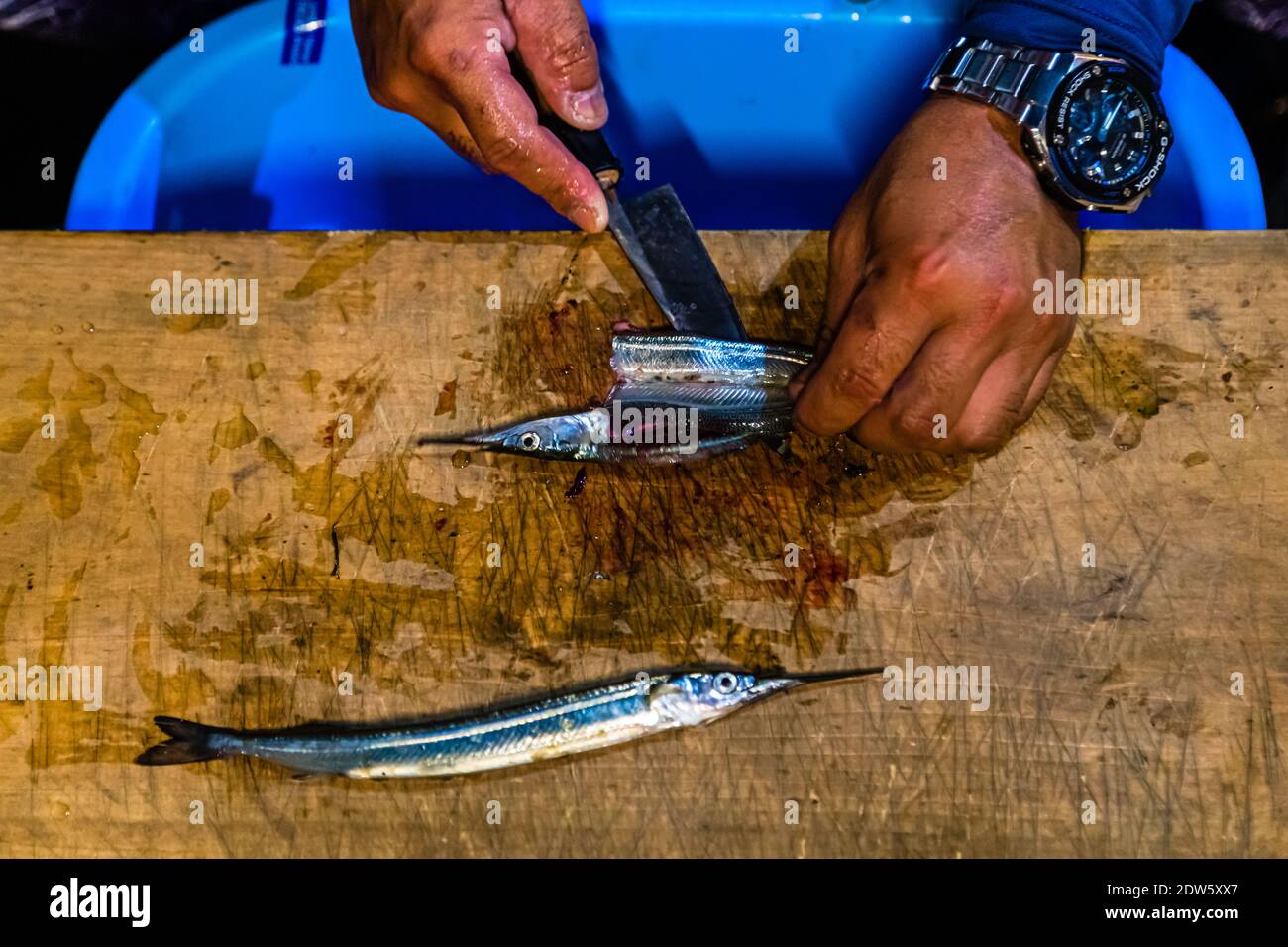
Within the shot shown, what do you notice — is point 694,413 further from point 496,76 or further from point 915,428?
point 496,76

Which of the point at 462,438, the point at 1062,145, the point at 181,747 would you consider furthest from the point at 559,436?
the point at 1062,145

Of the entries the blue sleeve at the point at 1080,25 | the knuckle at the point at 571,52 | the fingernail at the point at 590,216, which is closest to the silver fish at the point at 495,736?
the fingernail at the point at 590,216

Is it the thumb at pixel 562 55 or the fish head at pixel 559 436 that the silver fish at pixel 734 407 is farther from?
the thumb at pixel 562 55

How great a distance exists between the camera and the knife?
2.66 meters

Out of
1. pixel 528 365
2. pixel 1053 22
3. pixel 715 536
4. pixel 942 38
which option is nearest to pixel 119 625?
pixel 528 365

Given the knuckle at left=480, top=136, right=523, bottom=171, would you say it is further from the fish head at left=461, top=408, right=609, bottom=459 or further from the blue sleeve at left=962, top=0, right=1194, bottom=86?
the blue sleeve at left=962, top=0, right=1194, bottom=86

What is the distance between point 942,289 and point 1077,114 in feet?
2.06

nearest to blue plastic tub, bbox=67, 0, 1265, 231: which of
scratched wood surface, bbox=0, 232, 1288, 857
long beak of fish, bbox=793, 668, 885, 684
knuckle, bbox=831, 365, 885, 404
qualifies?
scratched wood surface, bbox=0, 232, 1288, 857

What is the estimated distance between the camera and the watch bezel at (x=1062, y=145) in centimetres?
228

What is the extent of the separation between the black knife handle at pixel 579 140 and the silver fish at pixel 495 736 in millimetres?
1417

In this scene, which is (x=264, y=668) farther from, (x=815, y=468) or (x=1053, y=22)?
(x=1053, y=22)

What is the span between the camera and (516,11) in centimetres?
227

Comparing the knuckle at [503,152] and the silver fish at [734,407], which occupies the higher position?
the knuckle at [503,152]

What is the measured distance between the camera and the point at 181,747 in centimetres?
245
